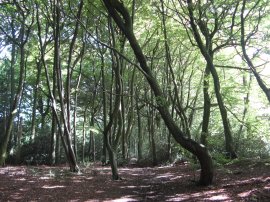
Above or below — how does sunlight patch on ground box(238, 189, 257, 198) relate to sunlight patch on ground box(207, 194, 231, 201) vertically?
above

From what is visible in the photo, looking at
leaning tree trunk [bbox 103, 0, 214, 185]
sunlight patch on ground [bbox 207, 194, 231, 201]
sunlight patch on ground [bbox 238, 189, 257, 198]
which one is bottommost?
sunlight patch on ground [bbox 207, 194, 231, 201]

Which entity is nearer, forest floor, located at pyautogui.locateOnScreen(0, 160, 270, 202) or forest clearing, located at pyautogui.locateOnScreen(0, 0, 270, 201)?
forest floor, located at pyautogui.locateOnScreen(0, 160, 270, 202)

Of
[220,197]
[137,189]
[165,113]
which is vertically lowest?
[220,197]

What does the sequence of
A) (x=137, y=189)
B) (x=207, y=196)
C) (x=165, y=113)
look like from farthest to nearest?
(x=137, y=189)
(x=165, y=113)
(x=207, y=196)

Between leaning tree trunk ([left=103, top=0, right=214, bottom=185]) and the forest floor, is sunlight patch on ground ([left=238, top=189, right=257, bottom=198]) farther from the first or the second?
leaning tree trunk ([left=103, top=0, right=214, bottom=185])

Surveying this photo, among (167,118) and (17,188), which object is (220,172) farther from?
(17,188)

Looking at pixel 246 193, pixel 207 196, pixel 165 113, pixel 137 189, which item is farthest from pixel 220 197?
pixel 137 189

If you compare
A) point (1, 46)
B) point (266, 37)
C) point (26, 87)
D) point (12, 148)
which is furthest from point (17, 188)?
point (26, 87)

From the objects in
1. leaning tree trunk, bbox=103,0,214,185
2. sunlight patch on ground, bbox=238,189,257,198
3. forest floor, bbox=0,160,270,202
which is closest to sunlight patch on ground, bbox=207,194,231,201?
forest floor, bbox=0,160,270,202

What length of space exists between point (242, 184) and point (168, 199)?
2.25 m

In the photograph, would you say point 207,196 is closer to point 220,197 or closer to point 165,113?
point 220,197

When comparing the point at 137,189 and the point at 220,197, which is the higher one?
the point at 137,189

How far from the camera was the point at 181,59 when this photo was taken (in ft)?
80.2

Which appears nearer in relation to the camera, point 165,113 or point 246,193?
point 246,193
